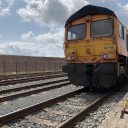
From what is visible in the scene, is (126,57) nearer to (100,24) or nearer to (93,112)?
(100,24)

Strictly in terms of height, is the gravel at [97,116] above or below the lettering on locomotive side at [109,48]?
below

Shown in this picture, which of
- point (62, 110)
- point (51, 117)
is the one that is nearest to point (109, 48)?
point (62, 110)

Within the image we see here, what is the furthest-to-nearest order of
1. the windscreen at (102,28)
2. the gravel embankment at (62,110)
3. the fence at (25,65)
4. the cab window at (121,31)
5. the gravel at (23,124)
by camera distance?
the fence at (25,65) < the cab window at (121,31) < the windscreen at (102,28) < the gravel embankment at (62,110) < the gravel at (23,124)

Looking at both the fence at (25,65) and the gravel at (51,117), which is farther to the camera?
the fence at (25,65)

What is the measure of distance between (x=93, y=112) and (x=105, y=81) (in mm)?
3662

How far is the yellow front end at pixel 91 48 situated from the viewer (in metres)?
11.9

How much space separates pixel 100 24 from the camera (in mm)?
12555

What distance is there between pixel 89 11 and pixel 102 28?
1.02 m

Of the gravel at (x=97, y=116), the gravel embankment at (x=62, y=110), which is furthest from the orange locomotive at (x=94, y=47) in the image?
the gravel at (x=97, y=116)

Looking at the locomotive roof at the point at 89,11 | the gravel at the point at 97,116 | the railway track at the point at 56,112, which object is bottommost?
the gravel at the point at 97,116

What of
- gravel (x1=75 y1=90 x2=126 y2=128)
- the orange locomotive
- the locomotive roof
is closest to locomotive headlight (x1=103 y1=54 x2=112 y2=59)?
the orange locomotive

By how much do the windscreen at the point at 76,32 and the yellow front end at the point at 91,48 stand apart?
0.46 ft

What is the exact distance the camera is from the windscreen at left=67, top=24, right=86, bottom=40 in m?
13.0

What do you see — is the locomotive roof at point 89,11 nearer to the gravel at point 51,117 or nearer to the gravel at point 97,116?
the gravel at point 97,116
